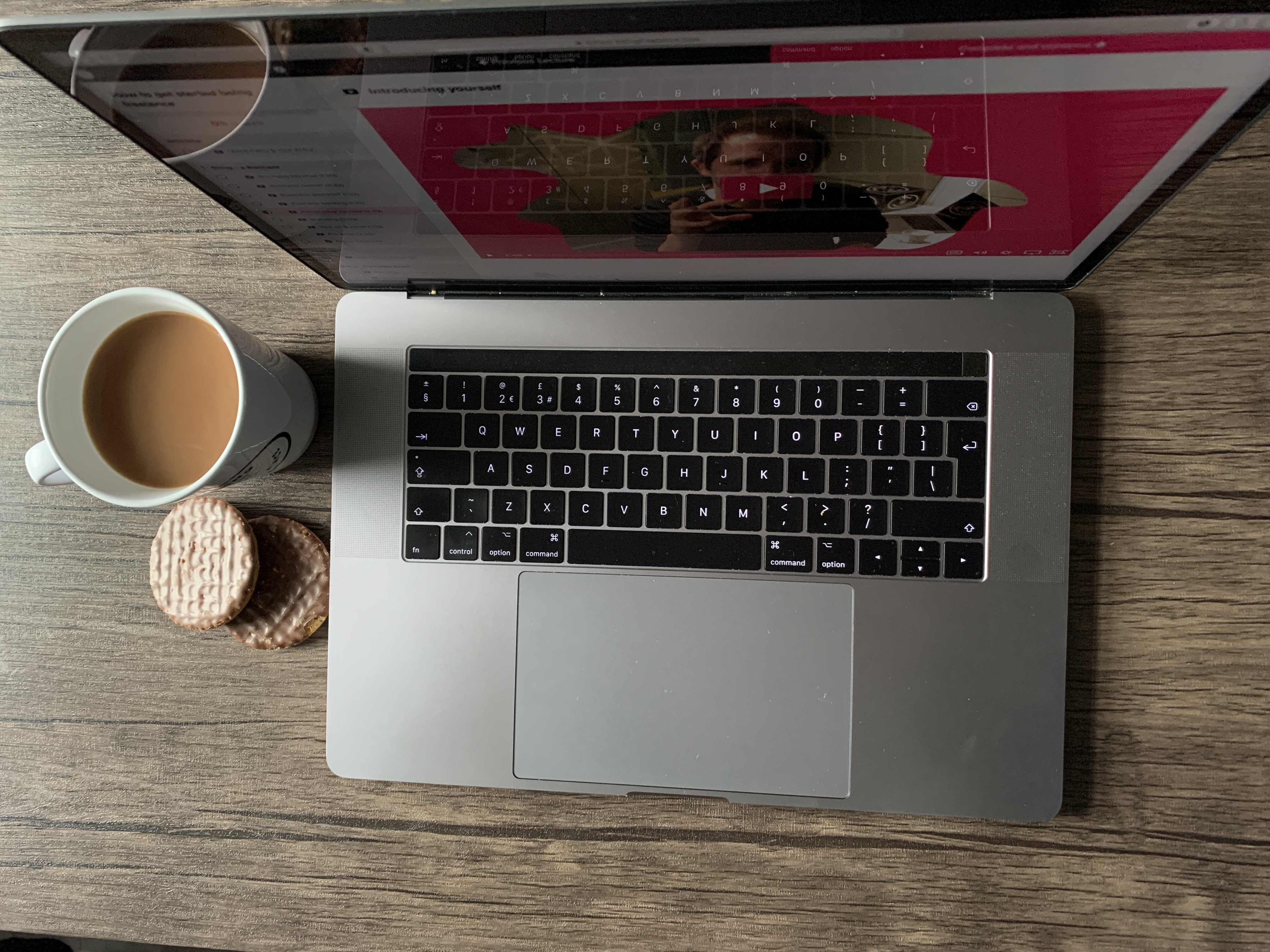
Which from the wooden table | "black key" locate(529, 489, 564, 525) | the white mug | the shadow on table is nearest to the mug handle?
the white mug

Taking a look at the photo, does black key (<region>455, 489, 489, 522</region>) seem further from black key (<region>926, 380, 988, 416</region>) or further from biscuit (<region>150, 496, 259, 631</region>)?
black key (<region>926, 380, 988, 416</region>)

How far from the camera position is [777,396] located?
1.80ft

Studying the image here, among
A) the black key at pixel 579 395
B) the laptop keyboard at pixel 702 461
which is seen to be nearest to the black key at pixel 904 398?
the laptop keyboard at pixel 702 461

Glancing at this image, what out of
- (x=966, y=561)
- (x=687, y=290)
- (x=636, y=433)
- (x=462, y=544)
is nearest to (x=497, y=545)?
(x=462, y=544)

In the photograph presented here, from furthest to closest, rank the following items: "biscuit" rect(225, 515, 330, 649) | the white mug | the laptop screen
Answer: "biscuit" rect(225, 515, 330, 649), the white mug, the laptop screen

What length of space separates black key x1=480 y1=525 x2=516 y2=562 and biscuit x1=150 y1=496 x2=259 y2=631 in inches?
6.9

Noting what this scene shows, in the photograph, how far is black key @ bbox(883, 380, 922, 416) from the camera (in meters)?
0.54

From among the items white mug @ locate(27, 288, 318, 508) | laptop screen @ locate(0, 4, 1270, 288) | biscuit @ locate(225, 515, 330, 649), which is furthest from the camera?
biscuit @ locate(225, 515, 330, 649)

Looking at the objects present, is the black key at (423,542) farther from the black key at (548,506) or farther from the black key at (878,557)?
the black key at (878,557)

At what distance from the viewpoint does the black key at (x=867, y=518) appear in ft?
1.78

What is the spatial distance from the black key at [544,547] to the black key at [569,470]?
0.11ft

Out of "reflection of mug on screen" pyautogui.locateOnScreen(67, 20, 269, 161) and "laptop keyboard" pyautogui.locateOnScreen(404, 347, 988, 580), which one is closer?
"reflection of mug on screen" pyautogui.locateOnScreen(67, 20, 269, 161)

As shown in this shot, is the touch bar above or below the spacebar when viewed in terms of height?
above

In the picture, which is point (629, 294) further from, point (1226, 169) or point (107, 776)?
point (107, 776)
